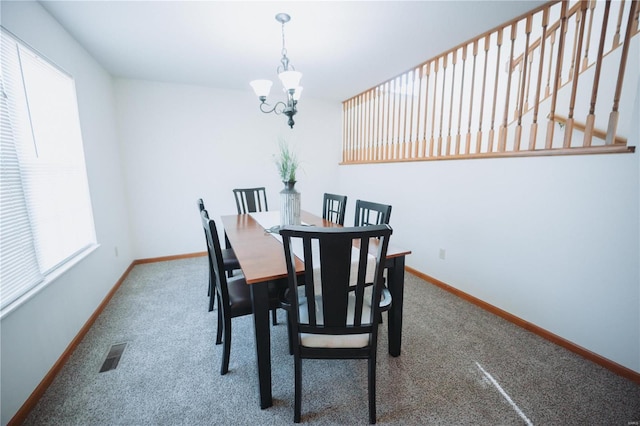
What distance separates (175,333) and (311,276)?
156 cm

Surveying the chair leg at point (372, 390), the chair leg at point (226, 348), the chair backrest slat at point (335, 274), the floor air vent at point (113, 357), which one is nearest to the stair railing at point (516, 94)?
the chair backrest slat at point (335, 274)

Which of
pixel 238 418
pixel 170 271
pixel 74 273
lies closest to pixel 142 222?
pixel 170 271

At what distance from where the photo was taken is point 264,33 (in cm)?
219

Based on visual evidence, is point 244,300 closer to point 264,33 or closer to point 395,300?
point 395,300

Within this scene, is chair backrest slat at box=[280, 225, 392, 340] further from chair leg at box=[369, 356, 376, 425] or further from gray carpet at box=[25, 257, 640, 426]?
gray carpet at box=[25, 257, 640, 426]

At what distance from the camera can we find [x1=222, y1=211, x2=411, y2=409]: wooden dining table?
4.23 ft

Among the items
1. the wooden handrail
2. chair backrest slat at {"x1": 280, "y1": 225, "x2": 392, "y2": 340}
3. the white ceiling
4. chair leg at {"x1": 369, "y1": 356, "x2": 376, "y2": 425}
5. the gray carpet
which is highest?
the white ceiling

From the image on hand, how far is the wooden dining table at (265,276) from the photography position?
129cm

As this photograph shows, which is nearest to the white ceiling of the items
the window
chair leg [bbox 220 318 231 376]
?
the window

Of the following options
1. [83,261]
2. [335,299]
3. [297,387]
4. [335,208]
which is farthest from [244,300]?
[83,261]

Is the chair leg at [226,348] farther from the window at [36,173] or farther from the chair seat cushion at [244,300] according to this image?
the window at [36,173]

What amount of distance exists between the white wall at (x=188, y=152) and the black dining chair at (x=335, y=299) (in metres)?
2.88

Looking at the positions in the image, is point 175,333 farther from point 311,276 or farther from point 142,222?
point 142,222

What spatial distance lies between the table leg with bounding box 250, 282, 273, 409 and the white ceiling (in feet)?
6.31
